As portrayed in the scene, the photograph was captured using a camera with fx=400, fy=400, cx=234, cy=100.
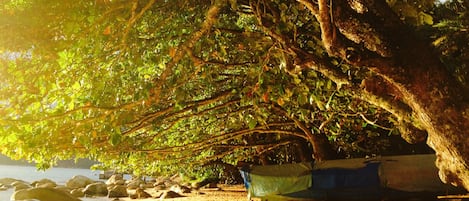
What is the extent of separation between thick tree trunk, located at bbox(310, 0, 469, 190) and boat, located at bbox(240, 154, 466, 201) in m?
4.19

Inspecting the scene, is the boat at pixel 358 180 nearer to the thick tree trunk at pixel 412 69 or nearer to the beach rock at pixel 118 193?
the thick tree trunk at pixel 412 69

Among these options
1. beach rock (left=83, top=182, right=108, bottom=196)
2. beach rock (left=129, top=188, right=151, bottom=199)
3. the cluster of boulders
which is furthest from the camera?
beach rock (left=83, top=182, right=108, bottom=196)

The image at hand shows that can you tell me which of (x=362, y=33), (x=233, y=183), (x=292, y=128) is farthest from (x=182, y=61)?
(x=233, y=183)

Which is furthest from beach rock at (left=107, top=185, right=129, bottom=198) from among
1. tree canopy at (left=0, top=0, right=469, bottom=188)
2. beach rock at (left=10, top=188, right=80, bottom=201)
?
tree canopy at (left=0, top=0, right=469, bottom=188)

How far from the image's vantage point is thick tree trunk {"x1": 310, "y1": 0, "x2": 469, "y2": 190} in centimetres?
318

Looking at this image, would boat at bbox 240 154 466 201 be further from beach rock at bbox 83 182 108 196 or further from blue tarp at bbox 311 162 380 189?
beach rock at bbox 83 182 108 196

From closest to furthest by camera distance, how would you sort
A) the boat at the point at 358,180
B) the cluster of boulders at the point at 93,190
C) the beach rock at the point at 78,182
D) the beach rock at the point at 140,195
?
the boat at the point at 358,180 < the cluster of boulders at the point at 93,190 < the beach rock at the point at 140,195 < the beach rock at the point at 78,182

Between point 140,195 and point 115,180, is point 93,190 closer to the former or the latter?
point 140,195

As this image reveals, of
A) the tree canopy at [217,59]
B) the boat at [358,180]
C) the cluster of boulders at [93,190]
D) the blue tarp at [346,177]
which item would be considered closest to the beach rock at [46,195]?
the cluster of boulders at [93,190]

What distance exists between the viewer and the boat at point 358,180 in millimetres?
7324

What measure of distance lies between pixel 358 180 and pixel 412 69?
5014mm

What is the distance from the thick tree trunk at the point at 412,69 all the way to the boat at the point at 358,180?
4.19m

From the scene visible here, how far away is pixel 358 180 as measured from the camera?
7805 mm

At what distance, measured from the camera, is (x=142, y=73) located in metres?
6.55
